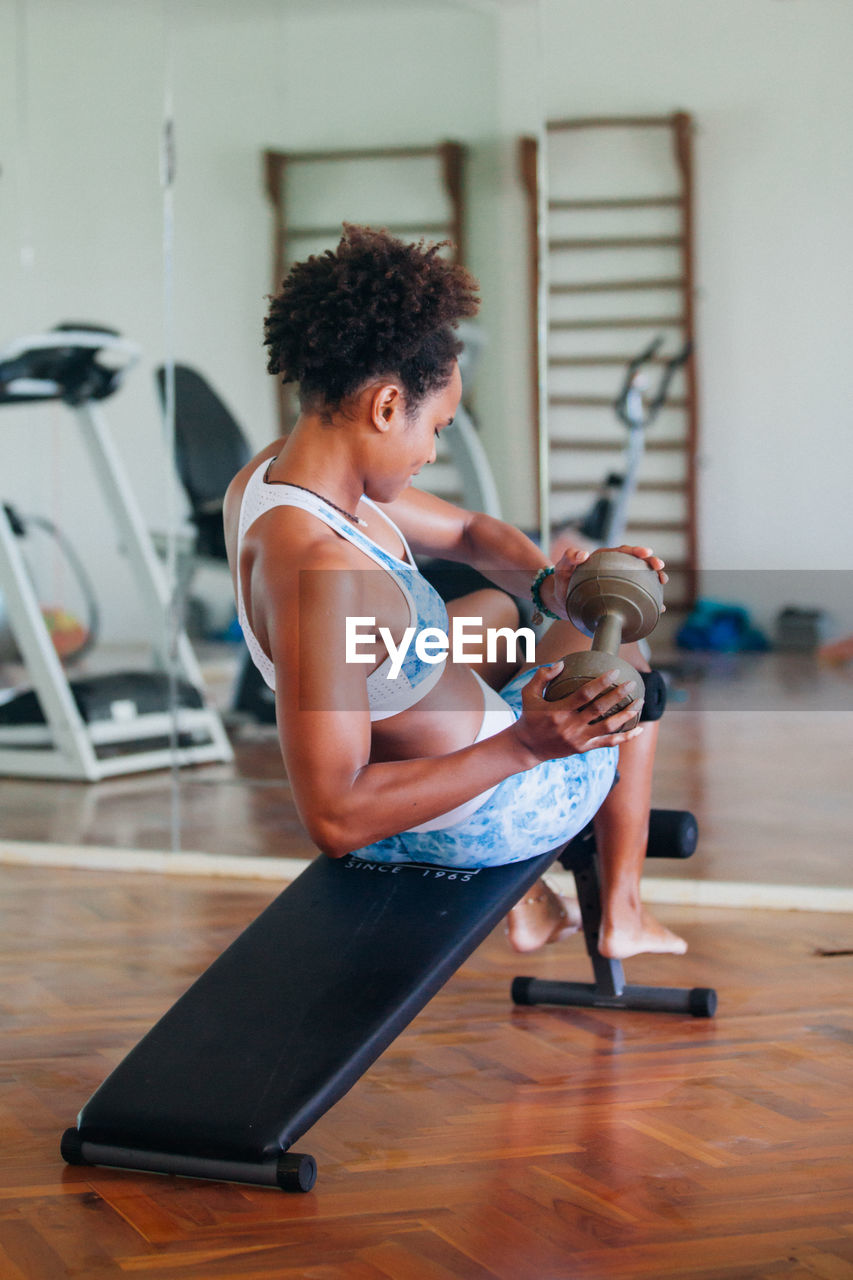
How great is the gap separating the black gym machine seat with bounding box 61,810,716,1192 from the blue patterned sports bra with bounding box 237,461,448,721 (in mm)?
267

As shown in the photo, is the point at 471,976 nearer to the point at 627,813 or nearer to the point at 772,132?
the point at 627,813

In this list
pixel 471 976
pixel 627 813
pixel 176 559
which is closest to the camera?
pixel 627 813

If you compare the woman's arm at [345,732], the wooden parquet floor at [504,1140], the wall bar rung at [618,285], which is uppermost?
the wall bar rung at [618,285]

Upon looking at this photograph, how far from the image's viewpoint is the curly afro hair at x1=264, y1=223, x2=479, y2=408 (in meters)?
1.64

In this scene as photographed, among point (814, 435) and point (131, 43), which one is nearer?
point (814, 435)

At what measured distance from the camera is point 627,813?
210 cm

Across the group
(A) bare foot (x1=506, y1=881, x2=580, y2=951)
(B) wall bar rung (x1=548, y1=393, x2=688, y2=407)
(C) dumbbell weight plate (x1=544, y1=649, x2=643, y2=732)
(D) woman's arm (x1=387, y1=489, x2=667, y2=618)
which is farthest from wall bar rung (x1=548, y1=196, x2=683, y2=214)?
(C) dumbbell weight plate (x1=544, y1=649, x2=643, y2=732)

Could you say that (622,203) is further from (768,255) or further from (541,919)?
(541,919)

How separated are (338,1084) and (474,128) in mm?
2273

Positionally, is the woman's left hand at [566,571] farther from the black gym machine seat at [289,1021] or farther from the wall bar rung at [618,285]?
the wall bar rung at [618,285]

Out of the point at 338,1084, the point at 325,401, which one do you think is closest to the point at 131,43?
the point at 325,401

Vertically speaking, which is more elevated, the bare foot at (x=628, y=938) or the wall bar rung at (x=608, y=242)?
the wall bar rung at (x=608, y=242)

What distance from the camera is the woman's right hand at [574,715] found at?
1492 millimetres

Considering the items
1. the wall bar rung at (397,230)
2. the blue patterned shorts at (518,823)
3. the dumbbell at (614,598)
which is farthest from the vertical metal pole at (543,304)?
the dumbbell at (614,598)
